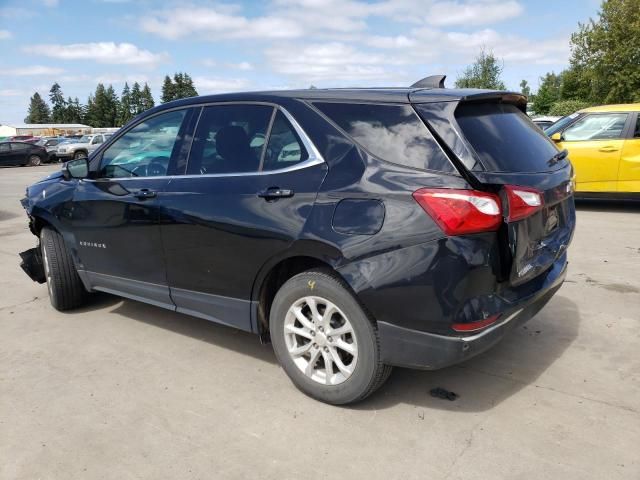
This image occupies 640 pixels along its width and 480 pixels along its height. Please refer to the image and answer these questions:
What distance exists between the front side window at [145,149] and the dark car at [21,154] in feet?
99.4

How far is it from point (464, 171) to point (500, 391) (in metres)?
1.39

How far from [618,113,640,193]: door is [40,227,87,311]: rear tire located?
26.4 feet

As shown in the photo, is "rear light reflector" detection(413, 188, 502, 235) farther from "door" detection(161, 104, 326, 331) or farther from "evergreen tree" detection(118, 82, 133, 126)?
"evergreen tree" detection(118, 82, 133, 126)

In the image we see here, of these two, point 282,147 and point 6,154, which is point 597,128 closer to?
point 282,147

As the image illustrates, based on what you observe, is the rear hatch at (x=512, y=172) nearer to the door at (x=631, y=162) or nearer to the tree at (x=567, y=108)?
the door at (x=631, y=162)

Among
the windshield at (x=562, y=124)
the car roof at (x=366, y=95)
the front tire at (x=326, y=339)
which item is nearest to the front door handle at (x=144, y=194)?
the car roof at (x=366, y=95)

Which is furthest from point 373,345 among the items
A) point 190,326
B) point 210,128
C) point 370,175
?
point 190,326

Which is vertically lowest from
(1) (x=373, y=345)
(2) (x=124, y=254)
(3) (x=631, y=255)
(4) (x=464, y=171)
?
(3) (x=631, y=255)

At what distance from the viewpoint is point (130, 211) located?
3.98 metres

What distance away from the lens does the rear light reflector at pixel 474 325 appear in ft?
8.70

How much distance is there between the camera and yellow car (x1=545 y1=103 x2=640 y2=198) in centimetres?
868

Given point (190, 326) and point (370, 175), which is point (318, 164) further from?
point (190, 326)

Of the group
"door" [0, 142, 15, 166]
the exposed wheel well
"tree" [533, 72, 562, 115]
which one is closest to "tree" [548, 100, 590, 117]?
"tree" [533, 72, 562, 115]

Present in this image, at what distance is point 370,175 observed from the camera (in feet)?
9.32
